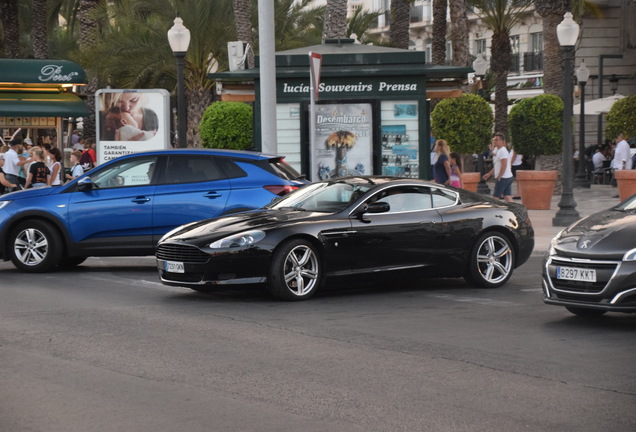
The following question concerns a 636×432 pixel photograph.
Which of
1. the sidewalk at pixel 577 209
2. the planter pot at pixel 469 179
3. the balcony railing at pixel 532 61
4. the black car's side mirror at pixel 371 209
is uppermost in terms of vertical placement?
the balcony railing at pixel 532 61

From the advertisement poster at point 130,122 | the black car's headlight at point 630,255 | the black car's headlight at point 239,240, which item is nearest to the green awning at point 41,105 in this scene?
the advertisement poster at point 130,122

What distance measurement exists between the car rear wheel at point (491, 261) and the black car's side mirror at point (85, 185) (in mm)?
5229

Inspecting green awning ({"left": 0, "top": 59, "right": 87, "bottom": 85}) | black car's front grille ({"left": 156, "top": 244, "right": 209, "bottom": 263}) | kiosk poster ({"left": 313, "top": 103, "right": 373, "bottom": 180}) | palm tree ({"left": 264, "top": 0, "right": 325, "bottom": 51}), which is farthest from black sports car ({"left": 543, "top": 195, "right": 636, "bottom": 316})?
palm tree ({"left": 264, "top": 0, "right": 325, "bottom": 51})

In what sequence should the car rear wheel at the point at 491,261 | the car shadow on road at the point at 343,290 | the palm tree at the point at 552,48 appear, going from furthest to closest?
the palm tree at the point at 552,48
the car rear wheel at the point at 491,261
the car shadow on road at the point at 343,290

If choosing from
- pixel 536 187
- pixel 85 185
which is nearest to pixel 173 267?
pixel 85 185

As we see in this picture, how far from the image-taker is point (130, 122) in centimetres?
2431

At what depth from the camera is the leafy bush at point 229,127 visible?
25047 millimetres

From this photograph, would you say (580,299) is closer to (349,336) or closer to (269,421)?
(349,336)

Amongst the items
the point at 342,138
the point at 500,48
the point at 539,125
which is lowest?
the point at 342,138

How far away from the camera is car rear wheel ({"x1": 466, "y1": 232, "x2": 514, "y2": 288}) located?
1375 centimetres

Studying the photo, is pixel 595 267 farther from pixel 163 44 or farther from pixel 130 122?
pixel 163 44

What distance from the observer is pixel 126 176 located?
15.9 metres

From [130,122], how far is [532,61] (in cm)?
4262

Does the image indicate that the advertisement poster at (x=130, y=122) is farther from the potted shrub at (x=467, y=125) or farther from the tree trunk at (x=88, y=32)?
the tree trunk at (x=88, y=32)
